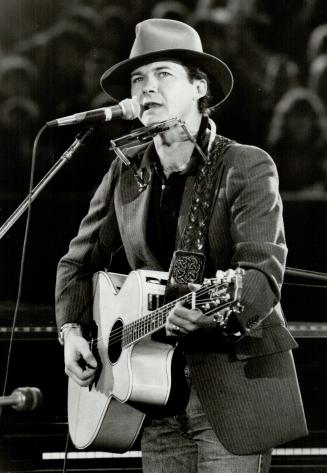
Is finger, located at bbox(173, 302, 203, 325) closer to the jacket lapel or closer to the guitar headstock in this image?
the guitar headstock

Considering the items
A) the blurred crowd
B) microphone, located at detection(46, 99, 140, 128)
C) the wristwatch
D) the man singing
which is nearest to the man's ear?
the man singing

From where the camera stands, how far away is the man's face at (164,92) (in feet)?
7.70

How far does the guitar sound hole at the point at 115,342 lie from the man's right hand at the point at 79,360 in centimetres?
11

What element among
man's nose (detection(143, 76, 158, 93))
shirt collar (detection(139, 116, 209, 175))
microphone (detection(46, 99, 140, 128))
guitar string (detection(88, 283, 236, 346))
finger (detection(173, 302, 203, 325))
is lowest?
guitar string (detection(88, 283, 236, 346))

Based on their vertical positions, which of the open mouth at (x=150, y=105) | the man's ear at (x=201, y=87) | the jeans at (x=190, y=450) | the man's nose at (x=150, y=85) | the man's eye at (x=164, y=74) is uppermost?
the man's eye at (x=164, y=74)

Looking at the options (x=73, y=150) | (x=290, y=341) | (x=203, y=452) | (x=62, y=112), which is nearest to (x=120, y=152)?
(x=73, y=150)

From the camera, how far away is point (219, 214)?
2104 mm

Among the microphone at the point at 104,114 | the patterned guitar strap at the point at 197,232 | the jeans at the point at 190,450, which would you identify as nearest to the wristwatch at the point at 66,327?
the jeans at the point at 190,450

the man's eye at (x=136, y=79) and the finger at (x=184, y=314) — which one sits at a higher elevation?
the man's eye at (x=136, y=79)

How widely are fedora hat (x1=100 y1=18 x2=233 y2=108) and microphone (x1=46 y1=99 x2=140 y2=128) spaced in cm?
22

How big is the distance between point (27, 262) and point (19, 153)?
602 millimetres

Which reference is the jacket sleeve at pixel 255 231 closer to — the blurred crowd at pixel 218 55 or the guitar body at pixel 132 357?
the guitar body at pixel 132 357

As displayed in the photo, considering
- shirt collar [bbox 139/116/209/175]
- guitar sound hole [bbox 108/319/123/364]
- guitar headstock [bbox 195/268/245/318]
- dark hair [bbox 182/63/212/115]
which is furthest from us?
dark hair [bbox 182/63/212/115]

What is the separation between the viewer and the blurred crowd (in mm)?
3547
